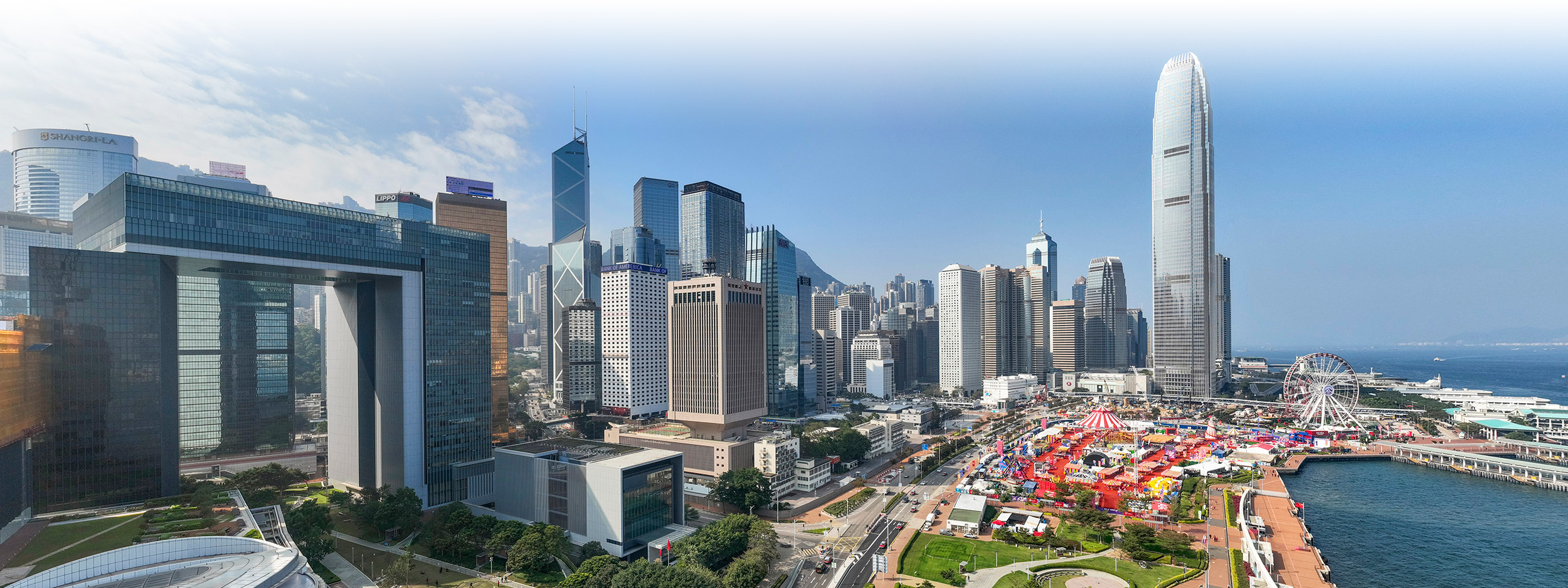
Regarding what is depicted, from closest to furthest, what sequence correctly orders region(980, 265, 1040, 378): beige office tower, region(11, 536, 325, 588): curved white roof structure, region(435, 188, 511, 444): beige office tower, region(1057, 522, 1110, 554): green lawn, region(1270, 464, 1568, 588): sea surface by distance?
region(11, 536, 325, 588): curved white roof structure, region(1270, 464, 1568, 588): sea surface, region(1057, 522, 1110, 554): green lawn, region(435, 188, 511, 444): beige office tower, region(980, 265, 1040, 378): beige office tower

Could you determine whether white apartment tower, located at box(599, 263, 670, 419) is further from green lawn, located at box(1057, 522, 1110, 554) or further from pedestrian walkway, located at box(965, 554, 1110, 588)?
pedestrian walkway, located at box(965, 554, 1110, 588)

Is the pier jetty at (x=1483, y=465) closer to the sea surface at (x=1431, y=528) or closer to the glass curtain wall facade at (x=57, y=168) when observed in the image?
the sea surface at (x=1431, y=528)

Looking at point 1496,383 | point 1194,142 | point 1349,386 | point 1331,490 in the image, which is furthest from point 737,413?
point 1496,383

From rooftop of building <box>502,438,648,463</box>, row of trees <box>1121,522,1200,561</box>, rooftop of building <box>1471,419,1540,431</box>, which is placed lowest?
rooftop of building <box>1471,419,1540,431</box>

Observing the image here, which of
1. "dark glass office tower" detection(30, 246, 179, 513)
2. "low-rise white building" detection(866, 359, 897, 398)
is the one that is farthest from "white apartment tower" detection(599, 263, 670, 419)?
"dark glass office tower" detection(30, 246, 179, 513)

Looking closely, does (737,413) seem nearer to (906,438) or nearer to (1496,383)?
(906,438)

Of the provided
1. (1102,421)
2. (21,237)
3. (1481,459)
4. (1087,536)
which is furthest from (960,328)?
(21,237)
